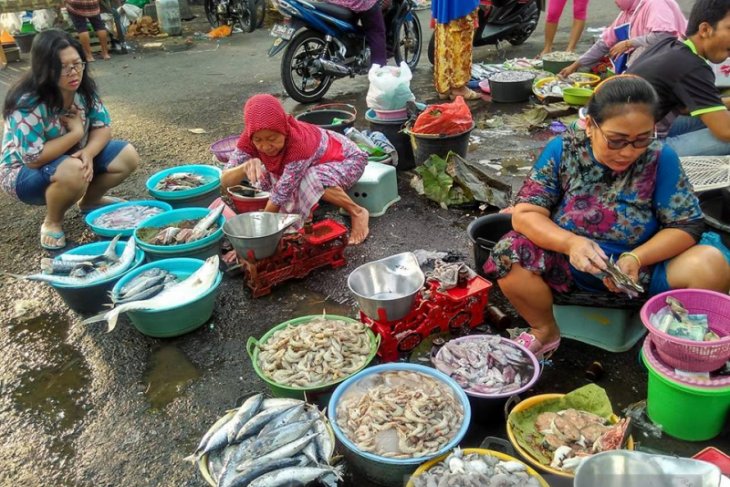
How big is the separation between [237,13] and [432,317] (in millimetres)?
10996

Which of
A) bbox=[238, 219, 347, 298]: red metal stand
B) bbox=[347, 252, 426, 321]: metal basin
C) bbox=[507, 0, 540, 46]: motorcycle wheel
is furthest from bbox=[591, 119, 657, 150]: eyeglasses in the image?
bbox=[507, 0, 540, 46]: motorcycle wheel

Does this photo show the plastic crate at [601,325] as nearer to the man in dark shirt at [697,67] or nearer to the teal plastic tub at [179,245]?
the man in dark shirt at [697,67]

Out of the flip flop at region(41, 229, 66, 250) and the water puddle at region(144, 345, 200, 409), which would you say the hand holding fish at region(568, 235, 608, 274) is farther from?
the flip flop at region(41, 229, 66, 250)

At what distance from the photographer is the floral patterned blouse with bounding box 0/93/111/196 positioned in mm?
3795

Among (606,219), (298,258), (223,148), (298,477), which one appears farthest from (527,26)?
(298,477)

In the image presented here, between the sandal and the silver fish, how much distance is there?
1.27m

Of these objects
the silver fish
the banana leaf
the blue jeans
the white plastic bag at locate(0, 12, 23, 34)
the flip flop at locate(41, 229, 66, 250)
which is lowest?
the flip flop at locate(41, 229, 66, 250)

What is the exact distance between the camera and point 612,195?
8.05 feet

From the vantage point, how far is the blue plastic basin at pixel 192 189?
13.9ft

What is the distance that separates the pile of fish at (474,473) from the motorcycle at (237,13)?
11.3 meters

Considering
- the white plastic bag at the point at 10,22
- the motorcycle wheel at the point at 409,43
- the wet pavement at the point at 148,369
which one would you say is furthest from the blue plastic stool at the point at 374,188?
the white plastic bag at the point at 10,22

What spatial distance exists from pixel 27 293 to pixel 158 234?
987 mm

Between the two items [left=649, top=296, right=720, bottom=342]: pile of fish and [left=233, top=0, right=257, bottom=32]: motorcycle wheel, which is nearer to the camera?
[left=649, top=296, right=720, bottom=342]: pile of fish

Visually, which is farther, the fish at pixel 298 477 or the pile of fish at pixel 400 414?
the pile of fish at pixel 400 414
